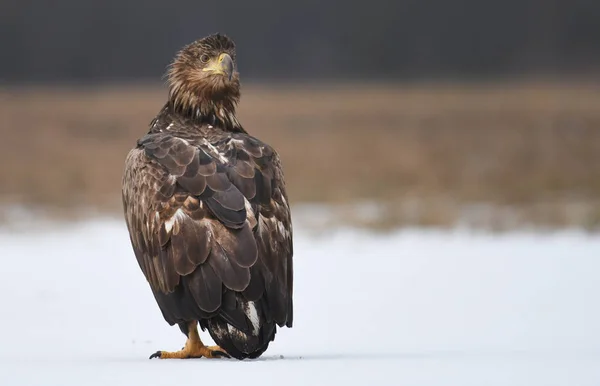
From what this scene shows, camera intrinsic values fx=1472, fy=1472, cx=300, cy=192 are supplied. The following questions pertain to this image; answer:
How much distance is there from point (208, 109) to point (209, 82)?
0.17 metres

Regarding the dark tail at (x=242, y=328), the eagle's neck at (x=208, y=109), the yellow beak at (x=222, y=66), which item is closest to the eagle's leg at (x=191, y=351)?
the dark tail at (x=242, y=328)

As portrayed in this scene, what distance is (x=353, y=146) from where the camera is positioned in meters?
24.8

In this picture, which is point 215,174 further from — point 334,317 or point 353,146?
point 353,146

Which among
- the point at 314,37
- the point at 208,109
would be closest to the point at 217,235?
the point at 208,109

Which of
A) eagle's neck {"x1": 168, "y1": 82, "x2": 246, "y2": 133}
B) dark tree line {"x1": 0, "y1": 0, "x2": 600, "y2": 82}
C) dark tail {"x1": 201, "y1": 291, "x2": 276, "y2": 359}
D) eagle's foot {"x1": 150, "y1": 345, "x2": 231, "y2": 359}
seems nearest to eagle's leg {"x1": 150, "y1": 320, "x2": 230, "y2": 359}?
eagle's foot {"x1": 150, "y1": 345, "x2": 231, "y2": 359}

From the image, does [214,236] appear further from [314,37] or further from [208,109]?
[314,37]

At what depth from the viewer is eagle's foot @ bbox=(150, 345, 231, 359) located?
7.37 meters

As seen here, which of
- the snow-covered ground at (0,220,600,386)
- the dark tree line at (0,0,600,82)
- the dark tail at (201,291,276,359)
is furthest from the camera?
the dark tree line at (0,0,600,82)

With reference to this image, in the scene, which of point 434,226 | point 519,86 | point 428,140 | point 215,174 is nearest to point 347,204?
point 434,226

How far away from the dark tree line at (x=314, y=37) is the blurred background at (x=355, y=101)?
41 mm

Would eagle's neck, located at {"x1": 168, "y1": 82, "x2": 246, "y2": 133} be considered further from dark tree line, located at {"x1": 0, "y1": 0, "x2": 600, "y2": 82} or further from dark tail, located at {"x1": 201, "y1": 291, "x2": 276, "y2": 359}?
dark tree line, located at {"x1": 0, "y1": 0, "x2": 600, "y2": 82}

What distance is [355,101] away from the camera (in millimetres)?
29250

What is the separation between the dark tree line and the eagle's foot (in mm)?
24620

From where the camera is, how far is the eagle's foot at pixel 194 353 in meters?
7.37
